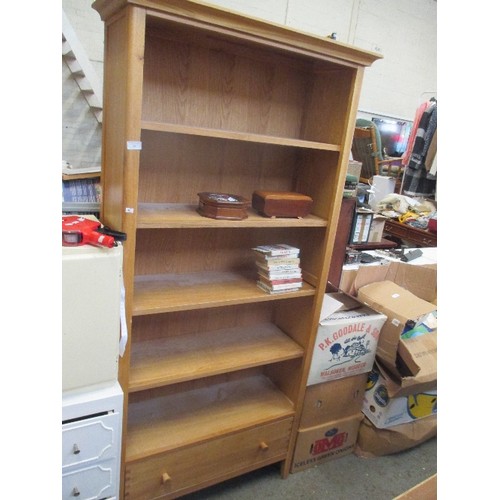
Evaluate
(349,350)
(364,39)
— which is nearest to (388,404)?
(349,350)

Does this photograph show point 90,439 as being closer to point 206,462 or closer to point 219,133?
point 206,462

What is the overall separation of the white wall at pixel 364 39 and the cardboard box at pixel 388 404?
300 centimetres

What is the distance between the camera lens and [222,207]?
1434 millimetres

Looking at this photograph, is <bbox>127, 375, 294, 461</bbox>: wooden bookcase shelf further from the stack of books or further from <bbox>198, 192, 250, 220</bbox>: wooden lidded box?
<bbox>198, 192, 250, 220</bbox>: wooden lidded box

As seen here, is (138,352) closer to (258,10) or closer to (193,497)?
(193,497)

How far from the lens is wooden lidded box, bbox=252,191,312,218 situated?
1.56 meters

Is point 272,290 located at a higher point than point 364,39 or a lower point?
lower

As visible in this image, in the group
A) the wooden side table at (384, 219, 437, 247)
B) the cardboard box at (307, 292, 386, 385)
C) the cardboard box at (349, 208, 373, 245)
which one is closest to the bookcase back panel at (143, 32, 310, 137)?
the cardboard box at (307, 292, 386, 385)

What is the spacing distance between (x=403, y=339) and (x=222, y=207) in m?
1.20

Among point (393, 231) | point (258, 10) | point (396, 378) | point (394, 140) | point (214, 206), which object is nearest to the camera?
point (214, 206)

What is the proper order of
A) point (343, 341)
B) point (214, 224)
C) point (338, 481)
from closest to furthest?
point (214, 224)
point (343, 341)
point (338, 481)

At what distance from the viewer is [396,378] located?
78.8 inches

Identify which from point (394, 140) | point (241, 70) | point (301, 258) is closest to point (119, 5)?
point (241, 70)

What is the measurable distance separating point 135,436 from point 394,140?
17.0 ft
